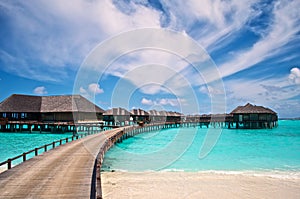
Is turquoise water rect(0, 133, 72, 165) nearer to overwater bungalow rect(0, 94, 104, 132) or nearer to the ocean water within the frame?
the ocean water

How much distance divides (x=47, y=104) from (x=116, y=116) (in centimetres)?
1518

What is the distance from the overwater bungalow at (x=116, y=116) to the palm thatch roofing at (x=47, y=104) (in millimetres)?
9387

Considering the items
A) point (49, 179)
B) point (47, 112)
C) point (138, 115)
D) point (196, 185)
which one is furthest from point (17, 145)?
point (138, 115)

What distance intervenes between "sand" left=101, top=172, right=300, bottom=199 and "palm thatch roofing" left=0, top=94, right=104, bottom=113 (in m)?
24.1

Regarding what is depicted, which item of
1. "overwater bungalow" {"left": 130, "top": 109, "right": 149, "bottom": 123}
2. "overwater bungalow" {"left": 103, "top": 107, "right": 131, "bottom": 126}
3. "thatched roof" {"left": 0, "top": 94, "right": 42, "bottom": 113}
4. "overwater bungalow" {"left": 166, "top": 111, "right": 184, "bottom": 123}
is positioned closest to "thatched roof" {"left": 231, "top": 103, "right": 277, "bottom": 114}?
"overwater bungalow" {"left": 130, "top": 109, "right": 149, "bottom": 123}

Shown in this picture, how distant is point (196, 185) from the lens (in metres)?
9.20

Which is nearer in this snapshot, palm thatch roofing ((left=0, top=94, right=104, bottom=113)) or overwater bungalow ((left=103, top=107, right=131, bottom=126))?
palm thatch roofing ((left=0, top=94, right=104, bottom=113))

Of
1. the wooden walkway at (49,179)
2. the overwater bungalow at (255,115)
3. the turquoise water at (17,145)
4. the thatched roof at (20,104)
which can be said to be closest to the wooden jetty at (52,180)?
the wooden walkway at (49,179)

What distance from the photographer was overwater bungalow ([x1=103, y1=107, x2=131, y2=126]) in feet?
152

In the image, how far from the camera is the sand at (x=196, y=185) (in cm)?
805

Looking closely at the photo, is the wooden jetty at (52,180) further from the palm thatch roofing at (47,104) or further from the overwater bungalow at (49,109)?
the palm thatch roofing at (47,104)

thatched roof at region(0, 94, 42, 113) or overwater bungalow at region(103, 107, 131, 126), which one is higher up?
thatched roof at region(0, 94, 42, 113)

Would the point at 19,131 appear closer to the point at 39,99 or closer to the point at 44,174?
the point at 39,99

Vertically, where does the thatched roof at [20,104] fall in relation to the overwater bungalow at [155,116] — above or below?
above
